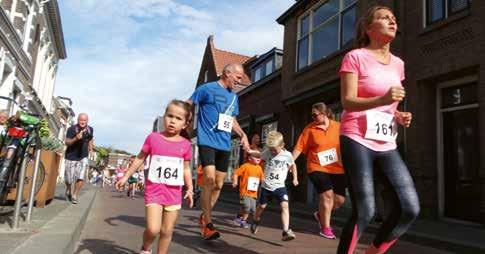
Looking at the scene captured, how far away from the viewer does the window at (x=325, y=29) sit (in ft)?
43.6

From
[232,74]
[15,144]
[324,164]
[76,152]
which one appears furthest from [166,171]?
[76,152]

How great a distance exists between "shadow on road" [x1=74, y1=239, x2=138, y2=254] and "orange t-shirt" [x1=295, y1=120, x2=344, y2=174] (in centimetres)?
268

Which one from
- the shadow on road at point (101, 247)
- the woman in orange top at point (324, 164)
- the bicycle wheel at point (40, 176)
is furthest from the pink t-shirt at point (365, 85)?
the bicycle wheel at point (40, 176)

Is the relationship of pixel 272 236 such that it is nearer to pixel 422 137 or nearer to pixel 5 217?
pixel 5 217

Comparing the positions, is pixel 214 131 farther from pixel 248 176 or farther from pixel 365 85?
pixel 248 176

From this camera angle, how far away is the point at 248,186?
7309 mm

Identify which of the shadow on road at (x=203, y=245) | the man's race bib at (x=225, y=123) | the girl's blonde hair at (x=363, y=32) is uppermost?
the girl's blonde hair at (x=363, y=32)

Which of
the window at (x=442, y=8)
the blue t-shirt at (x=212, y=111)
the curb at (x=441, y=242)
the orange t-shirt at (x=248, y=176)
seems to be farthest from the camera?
the window at (x=442, y=8)

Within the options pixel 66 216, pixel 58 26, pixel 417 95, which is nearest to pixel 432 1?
pixel 417 95

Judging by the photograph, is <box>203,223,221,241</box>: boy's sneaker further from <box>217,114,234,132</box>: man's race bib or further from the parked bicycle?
the parked bicycle

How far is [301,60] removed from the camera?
52.7 ft

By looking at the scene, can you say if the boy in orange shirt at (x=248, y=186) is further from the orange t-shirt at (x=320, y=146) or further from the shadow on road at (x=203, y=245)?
the shadow on road at (x=203, y=245)

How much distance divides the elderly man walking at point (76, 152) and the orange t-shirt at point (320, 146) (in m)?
4.77

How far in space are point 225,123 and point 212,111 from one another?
0.67 ft
